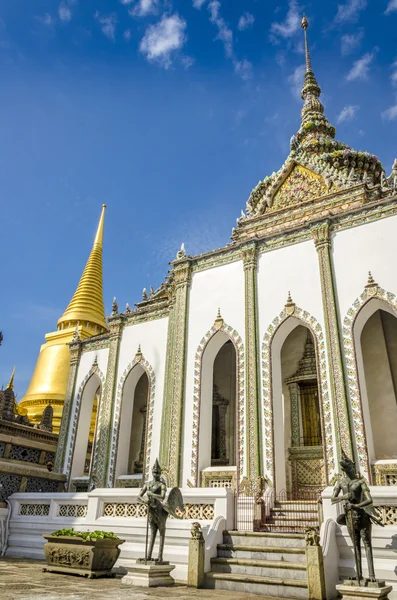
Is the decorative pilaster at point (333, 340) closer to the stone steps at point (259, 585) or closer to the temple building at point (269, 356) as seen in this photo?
the temple building at point (269, 356)

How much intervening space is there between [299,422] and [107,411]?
18.8 feet

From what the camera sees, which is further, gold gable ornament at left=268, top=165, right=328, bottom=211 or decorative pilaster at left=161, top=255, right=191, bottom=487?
gold gable ornament at left=268, top=165, right=328, bottom=211

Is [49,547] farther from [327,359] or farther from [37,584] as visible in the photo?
[327,359]

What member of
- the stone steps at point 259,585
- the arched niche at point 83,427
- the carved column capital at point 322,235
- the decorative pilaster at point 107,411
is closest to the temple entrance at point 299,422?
the carved column capital at point 322,235

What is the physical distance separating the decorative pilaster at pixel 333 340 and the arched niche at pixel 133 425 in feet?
19.1

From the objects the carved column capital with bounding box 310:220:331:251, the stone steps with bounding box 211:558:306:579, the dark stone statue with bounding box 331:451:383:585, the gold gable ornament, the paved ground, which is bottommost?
the paved ground

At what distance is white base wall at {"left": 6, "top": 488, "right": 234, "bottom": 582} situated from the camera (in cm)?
Result: 804

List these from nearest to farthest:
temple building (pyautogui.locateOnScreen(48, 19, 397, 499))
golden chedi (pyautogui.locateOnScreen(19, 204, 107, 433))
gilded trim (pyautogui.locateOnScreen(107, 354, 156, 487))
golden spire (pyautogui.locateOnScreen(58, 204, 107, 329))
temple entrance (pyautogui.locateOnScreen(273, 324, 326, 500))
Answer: temple building (pyautogui.locateOnScreen(48, 19, 397, 499)) < temple entrance (pyautogui.locateOnScreen(273, 324, 326, 500)) < gilded trim (pyautogui.locateOnScreen(107, 354, 156, 487)) < golden chedi (pyautogui.locateOnScreen(19, 204, 107, 433)) < golden spire (pyautogui.locateOnScreen(58, 204, 107, 329))

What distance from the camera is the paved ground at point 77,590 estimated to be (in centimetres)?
525

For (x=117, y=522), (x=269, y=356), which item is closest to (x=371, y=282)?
(x=269, y=356)

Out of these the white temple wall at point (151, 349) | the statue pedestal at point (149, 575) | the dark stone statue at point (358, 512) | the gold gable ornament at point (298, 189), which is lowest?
the statue pedestal at point (149, 575)

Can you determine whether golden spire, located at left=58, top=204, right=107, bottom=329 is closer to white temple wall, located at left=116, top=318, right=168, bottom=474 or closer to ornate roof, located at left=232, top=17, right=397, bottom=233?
white temple wall, located at left=116, top=318, right=168, bottom=474

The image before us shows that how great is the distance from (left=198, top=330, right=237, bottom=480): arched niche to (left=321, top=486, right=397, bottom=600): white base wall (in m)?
4.44

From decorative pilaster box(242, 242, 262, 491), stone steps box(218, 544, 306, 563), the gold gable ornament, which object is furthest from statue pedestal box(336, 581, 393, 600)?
the gold gable ornament
